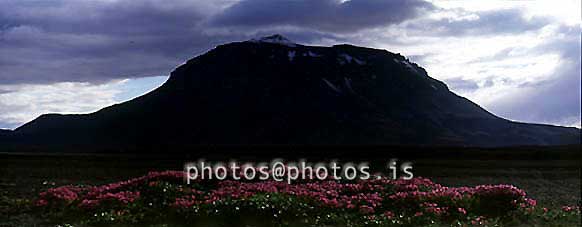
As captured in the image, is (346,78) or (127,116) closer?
(127,116)

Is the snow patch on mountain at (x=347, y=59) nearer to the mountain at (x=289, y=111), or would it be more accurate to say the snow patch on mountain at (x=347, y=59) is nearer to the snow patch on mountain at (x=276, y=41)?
the mountain at (x=289, y=111)

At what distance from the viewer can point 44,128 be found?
8950 centimetres

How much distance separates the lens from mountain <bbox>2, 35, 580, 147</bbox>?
9250cm

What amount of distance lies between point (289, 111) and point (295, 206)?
96898mm

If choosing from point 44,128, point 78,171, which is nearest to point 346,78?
point 44,128

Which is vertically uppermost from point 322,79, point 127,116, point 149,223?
point 322,79

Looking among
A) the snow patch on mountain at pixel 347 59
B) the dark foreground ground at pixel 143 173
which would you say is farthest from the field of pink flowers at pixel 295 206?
the snow patch on mountain at pixel 347 59

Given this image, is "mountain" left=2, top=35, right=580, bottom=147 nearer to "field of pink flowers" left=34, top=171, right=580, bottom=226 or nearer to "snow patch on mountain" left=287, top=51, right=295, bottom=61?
"snow patch on mountain" left=287, top=51, right=295, bottom=61

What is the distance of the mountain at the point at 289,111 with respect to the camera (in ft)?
303

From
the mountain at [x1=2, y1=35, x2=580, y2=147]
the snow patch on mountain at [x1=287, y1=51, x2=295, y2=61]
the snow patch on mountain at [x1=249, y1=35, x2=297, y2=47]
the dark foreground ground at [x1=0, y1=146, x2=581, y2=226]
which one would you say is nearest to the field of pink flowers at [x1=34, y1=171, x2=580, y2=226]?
the dark foreground ground at [x1=0, y1=146, x2=581, y2=226]

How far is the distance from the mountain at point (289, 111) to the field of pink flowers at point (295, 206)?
6347 cm

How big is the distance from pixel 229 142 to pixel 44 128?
25.7 meters

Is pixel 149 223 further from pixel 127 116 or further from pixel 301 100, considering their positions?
pixel 301 100

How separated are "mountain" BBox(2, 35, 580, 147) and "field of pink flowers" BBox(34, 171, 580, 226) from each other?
63466 mm
